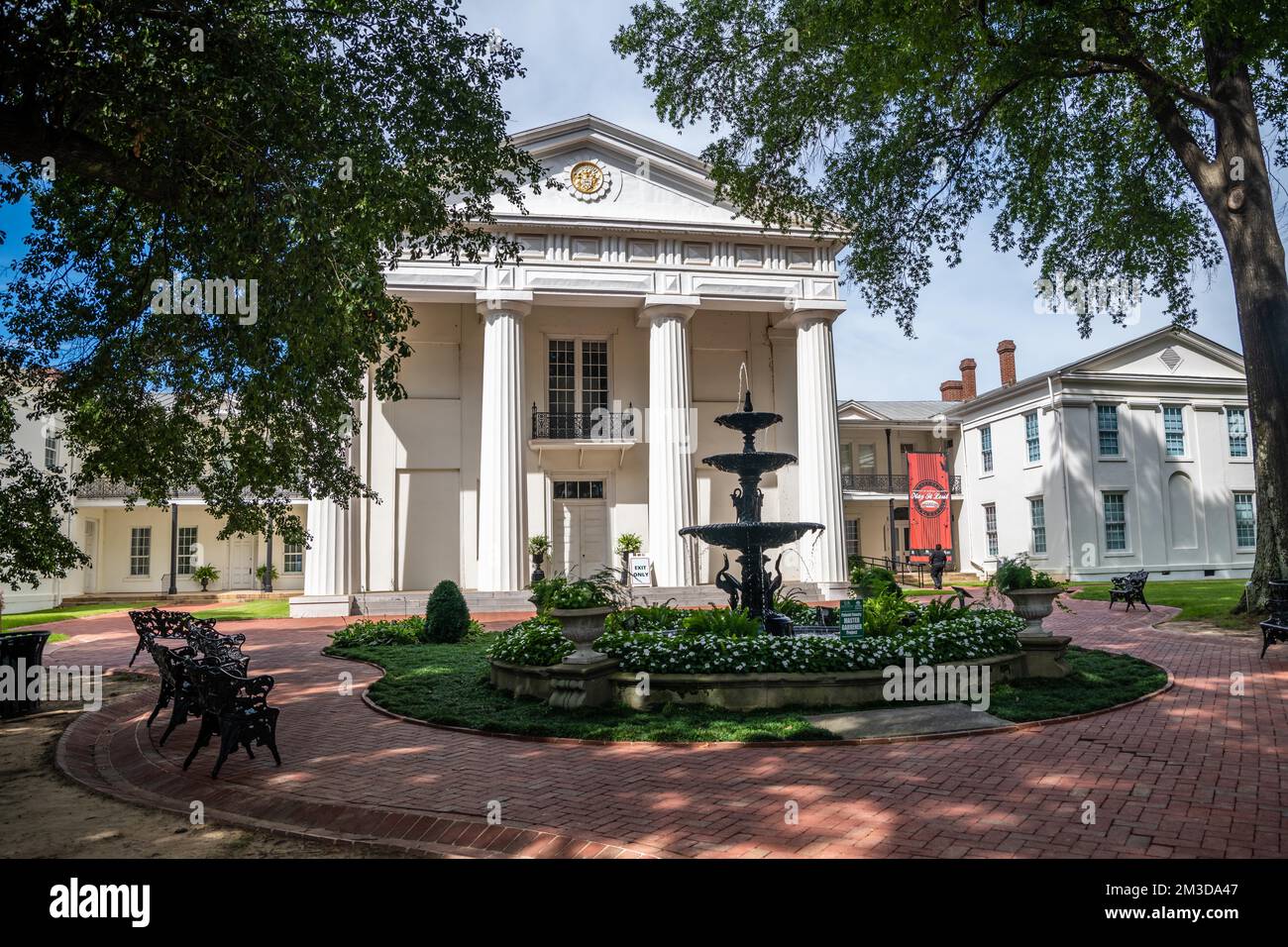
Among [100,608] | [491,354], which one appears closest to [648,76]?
[491,354]

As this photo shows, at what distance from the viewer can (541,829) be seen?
497 cm

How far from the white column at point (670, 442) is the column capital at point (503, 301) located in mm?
3433

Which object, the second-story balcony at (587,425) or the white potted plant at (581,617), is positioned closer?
the white potted plant at (581,617)

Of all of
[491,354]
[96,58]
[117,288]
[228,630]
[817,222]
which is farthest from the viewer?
[491,354]

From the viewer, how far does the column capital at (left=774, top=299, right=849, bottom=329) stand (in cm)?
2458

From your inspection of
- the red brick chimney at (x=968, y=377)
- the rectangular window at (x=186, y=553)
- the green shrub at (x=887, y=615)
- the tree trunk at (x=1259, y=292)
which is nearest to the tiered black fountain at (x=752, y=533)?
the green shrub at (x=887, y=615)

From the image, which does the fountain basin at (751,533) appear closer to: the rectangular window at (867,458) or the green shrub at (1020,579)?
the green shrub at (1020,579)

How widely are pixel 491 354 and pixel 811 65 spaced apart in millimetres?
11238

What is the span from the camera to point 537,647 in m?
9.44

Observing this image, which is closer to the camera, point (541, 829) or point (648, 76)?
point (541, 829)

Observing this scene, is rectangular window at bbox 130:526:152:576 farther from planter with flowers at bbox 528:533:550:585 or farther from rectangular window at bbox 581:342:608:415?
rectangular window at bbox 581:342:608:415

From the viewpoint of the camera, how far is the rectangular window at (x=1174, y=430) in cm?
3098

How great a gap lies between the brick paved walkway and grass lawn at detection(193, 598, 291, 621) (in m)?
14.6
